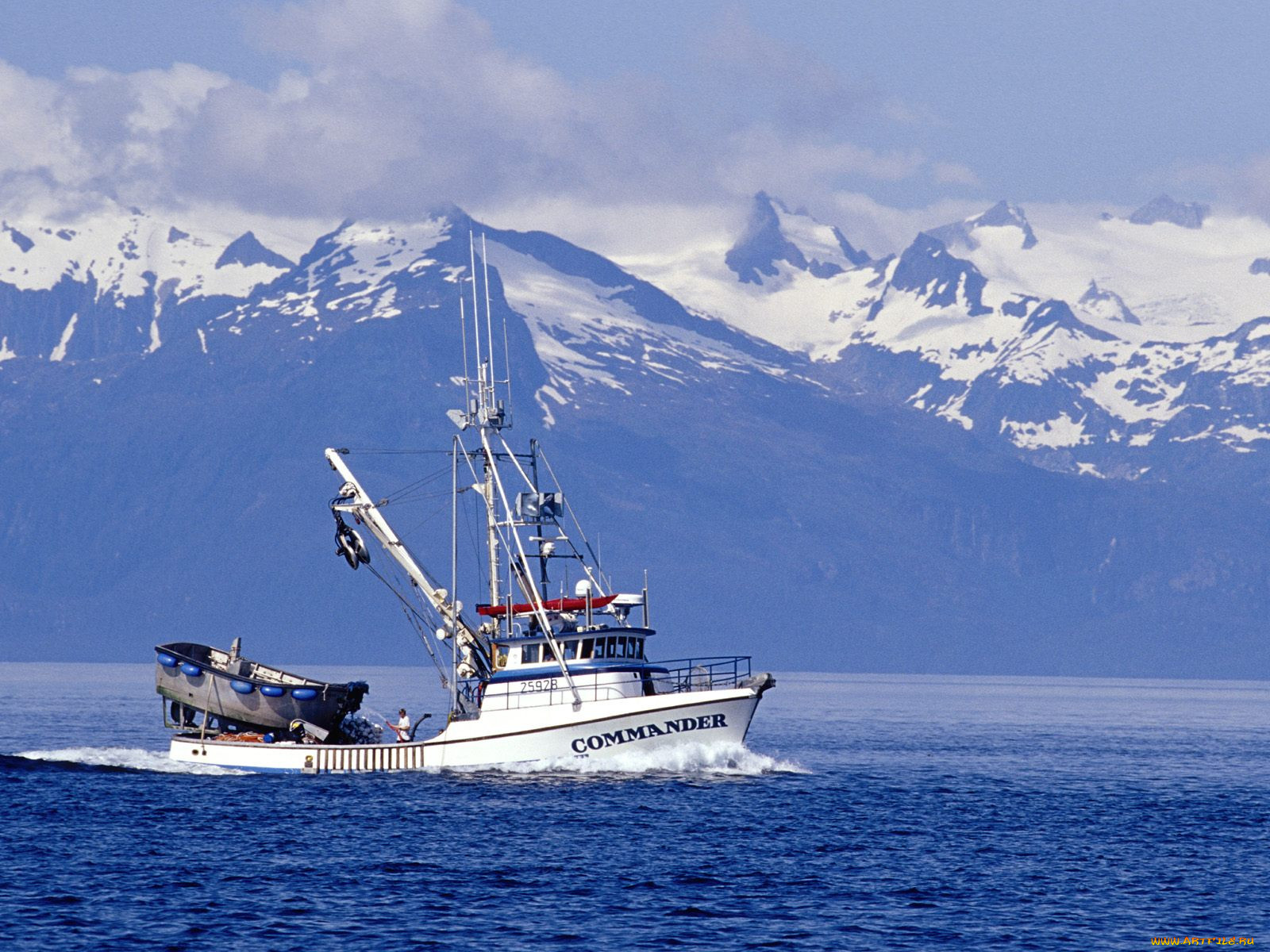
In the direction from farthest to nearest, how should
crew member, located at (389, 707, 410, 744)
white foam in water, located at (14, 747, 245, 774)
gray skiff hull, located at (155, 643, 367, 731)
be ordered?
1. white foam in water, located at (14, 747, 245, 774)
2. gray skiff hull, located at (155, 643, 367, 731)
3. crew member, located at (389, 707, 410, 744)

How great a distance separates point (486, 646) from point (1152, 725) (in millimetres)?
115160

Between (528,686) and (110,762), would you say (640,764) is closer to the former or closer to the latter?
(528,686)

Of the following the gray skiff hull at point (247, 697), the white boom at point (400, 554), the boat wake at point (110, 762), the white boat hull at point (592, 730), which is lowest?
the boat wake at point (110, 762)

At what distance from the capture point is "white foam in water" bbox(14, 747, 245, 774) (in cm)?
Result: 9843

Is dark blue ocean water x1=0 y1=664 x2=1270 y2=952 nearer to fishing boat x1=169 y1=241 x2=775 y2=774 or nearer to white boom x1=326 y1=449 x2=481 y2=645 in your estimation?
fishing boat x1=169 y1=241 x2=775 y2=774

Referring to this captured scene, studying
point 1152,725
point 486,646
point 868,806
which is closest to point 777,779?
point 868,806

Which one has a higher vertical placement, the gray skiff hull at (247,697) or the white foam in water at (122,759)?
the gray skiff hull at (247,697)

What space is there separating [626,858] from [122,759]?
40.5 metres

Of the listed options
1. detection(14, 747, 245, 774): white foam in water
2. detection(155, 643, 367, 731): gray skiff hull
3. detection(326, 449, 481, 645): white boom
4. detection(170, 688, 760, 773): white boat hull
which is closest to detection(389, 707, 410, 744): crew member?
detection(170, 688, 760, 773): white boat hull

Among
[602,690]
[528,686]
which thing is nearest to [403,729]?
[528,686]

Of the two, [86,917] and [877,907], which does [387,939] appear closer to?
[86,917]

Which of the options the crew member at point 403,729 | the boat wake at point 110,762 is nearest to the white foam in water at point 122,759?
the boat wake at point 110,762

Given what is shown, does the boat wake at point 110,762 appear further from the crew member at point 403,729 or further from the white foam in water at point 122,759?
the crew member at point 403,729

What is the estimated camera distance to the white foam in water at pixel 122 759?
323ft
